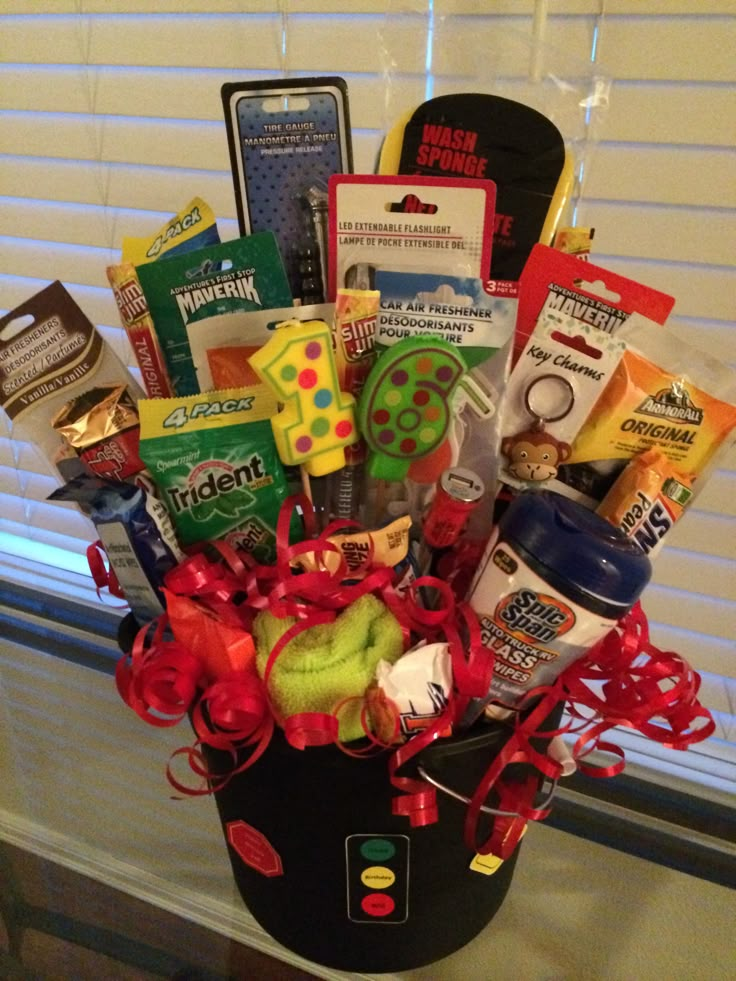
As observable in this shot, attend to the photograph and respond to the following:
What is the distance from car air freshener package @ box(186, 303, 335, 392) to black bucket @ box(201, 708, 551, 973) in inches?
10.3

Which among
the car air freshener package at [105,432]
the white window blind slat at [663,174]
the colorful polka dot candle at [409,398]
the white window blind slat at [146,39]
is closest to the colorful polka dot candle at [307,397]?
the colorful polka dot candle at [409,398]

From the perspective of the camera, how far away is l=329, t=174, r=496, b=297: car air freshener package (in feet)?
1.78

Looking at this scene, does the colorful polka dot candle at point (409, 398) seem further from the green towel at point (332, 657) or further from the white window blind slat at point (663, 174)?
the white window blind slat at point (663, 174)

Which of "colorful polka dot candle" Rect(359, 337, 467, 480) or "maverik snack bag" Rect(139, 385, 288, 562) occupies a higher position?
"colorful polka dot candle" Rect(359, 337, 467, 480)

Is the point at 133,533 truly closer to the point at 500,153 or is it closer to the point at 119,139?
the point at 500,153

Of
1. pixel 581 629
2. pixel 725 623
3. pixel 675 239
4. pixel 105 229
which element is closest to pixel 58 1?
pixel 105 229

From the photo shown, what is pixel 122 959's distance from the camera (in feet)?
2.26

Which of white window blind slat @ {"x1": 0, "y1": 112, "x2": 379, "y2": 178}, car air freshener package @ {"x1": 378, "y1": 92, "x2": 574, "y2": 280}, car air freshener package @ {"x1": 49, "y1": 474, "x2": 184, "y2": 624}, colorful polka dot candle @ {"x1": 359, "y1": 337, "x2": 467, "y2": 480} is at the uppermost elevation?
car air freshener package @ {"x1": 378, "y1": 92, "x2": 574, "y2": 280}

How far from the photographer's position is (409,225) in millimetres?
555

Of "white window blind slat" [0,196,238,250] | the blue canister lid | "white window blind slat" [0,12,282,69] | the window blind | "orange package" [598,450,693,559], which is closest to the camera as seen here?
the blue canister lid

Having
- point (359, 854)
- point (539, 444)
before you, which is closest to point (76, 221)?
point (539, 444)

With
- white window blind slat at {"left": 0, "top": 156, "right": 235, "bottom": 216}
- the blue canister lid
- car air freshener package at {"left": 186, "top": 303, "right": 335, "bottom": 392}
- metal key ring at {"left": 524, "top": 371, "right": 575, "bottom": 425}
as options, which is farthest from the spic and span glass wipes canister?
white window blind slat at {"left": 0, "top": 156, "right": 235, "bottom": 216}

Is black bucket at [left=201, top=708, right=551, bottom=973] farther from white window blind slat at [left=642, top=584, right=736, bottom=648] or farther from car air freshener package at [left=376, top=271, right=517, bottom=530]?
white window blind slat at [left=642, top=584, right=736, bottom=648]

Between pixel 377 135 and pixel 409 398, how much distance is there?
0.47m
